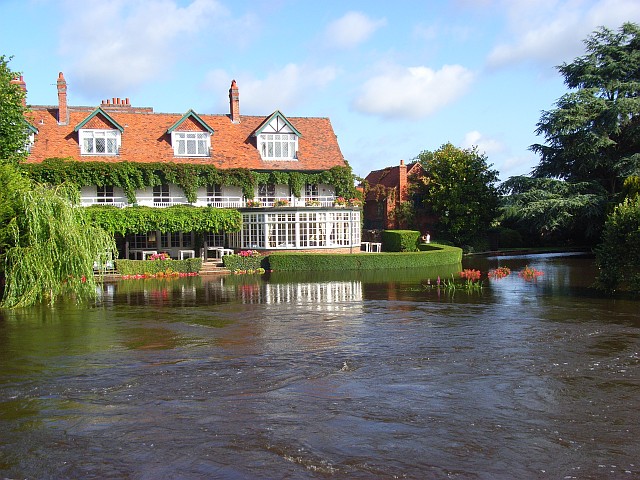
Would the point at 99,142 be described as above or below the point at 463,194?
above

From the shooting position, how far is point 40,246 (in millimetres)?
18594

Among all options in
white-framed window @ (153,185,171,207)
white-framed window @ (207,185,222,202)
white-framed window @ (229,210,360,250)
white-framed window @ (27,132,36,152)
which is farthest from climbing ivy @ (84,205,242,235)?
white-framed window @ (27,132,36,152)

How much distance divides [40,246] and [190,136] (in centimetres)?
2012

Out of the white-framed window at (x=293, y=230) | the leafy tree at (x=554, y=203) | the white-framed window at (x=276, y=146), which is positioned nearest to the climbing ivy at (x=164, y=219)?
the white-framed window at (x=293, y=230)

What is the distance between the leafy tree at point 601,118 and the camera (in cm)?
3912

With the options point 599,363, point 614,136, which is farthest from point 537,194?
point 599,363

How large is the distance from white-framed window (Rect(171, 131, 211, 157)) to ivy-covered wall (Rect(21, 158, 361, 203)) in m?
1.98

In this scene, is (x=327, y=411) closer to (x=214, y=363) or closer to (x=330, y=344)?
(x=214, y=363)

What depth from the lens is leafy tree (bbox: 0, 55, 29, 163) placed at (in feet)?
89.7

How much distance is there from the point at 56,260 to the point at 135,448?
12094 mm

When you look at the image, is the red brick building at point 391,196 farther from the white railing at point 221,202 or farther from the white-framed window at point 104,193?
the white-framed window at point 104,193

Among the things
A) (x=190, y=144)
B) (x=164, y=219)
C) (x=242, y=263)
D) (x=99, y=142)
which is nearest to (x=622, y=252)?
(x=242, y=263)

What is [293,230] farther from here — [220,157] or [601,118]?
[601,118]

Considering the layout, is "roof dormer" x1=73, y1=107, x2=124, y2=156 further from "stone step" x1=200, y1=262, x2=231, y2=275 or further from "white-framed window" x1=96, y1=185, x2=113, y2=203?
"stone step" x1=200, y1=262, x2=231, y2=275
